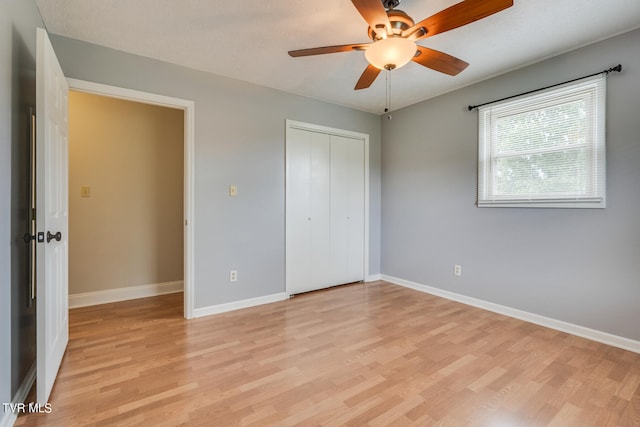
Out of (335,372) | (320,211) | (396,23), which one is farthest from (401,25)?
(320,211)

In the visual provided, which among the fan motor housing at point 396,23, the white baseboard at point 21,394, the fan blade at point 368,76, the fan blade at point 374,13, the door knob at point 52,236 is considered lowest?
the white baseboard at point 21,394

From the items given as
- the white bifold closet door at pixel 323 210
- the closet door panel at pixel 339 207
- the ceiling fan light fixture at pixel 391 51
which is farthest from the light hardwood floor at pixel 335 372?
the ceiling fan light fixture at pixel 391 51

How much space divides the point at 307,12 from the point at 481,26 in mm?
1287

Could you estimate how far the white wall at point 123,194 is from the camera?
10.6 ft

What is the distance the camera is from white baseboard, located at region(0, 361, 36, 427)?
137 centimetres

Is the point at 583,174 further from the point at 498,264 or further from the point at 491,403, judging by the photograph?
the point at 491,403

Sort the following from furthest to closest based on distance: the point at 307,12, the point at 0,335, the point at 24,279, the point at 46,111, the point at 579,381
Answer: the point at 307,12, the point at 579,381, the point at 24,279, the point at 46,111, the point at 0,335

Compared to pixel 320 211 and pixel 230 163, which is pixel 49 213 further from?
pixel 320 211

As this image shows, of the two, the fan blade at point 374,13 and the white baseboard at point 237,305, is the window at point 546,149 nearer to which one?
the fan blade at point 374,13

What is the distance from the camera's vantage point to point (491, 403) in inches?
65.2

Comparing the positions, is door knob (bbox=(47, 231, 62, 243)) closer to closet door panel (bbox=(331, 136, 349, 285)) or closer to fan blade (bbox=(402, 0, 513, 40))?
fan blade (bbox=(402, 0, 513, 40))

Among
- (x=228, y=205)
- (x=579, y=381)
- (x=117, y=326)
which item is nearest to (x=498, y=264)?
(x=579, y=381)

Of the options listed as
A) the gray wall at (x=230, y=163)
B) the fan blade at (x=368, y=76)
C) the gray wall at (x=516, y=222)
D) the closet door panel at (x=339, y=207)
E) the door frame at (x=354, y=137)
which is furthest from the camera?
the closet door panel at (x=339, y=207)

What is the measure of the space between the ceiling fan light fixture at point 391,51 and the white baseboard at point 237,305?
2.61 metres
